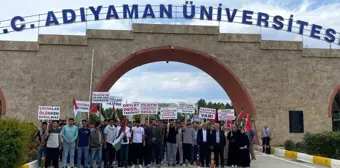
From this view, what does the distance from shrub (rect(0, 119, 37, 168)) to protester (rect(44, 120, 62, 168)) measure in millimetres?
2216

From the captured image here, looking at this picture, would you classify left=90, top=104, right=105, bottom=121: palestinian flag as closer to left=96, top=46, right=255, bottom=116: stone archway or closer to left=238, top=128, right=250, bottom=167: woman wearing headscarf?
left=96, top=46, right=255, bottom=116: stone archway

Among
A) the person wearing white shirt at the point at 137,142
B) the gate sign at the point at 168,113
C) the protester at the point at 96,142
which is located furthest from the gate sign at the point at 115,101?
the protester at the point at 96,142

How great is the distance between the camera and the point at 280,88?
83.3ft

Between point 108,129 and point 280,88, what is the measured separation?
14874 millimetres

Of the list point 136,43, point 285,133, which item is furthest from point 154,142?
point 285,133

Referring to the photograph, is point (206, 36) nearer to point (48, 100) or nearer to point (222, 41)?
point (222, 41)

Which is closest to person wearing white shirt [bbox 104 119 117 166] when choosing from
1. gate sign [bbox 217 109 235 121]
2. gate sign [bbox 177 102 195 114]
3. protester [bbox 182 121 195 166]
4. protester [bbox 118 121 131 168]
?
protester [bbox 118 121 131 168]

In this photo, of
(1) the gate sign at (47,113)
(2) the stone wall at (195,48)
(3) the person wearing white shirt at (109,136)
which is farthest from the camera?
(2) the stone wall at (195,48)

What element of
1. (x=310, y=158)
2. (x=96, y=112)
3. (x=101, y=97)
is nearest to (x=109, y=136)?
(x=101, y=97)

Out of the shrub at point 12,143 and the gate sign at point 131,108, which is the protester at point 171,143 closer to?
the gate sign at point 131,108

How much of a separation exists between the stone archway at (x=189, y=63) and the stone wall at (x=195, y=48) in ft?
1.15

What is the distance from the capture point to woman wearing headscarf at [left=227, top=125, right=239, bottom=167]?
598 inches

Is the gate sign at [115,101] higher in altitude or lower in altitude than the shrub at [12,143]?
higher

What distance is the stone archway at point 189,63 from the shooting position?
971 inches
